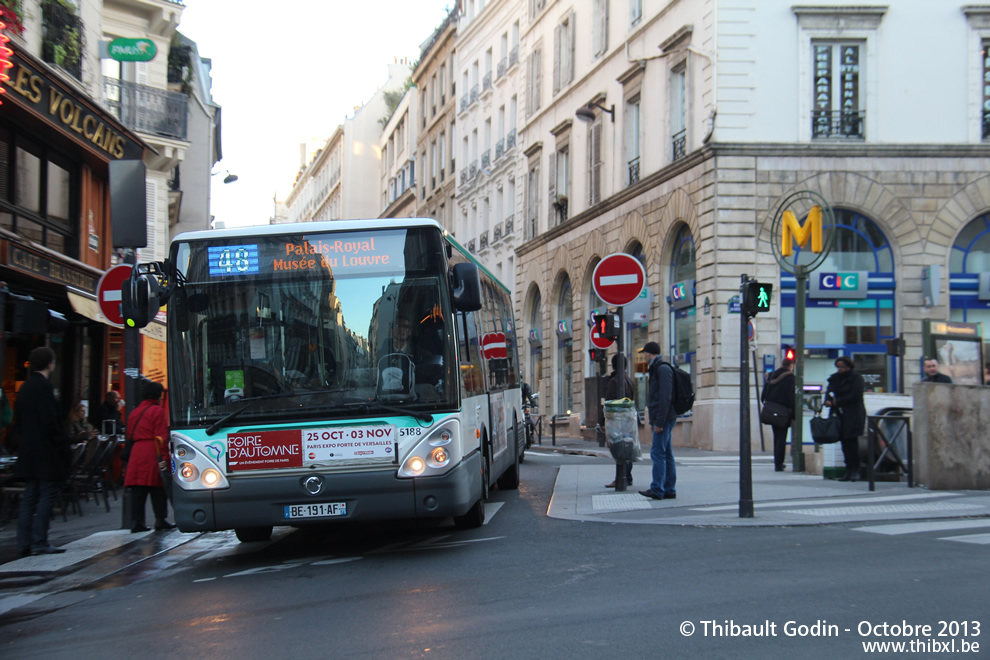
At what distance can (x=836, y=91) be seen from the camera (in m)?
27.3

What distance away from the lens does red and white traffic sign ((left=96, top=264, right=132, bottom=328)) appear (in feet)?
39.9

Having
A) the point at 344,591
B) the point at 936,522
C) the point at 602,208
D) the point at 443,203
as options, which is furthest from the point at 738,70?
the point at 443,203

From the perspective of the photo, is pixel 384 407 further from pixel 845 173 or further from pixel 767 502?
pixel 845 173

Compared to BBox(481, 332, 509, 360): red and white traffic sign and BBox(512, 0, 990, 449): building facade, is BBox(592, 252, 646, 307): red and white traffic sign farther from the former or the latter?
BBox(512, 0, 990, 449): building facade

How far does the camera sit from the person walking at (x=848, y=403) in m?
14.4

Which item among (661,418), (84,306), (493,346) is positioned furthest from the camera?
(84,306)

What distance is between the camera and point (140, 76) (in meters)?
26.8

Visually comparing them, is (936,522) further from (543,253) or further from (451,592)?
(543,253)

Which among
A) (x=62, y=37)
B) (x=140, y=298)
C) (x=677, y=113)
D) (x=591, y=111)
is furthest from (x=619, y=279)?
(x=591, y=111)

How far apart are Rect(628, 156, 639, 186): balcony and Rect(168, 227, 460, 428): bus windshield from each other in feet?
80.4

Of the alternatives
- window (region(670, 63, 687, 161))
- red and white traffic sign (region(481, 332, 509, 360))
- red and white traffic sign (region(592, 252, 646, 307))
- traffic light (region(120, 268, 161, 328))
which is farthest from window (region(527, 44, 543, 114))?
traffic light (region(120, 268, 161, 328))

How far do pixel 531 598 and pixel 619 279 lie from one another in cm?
706

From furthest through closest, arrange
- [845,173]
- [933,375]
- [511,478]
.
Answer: [845,173] < [511,478] < [933,375]

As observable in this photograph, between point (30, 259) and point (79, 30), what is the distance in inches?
209
